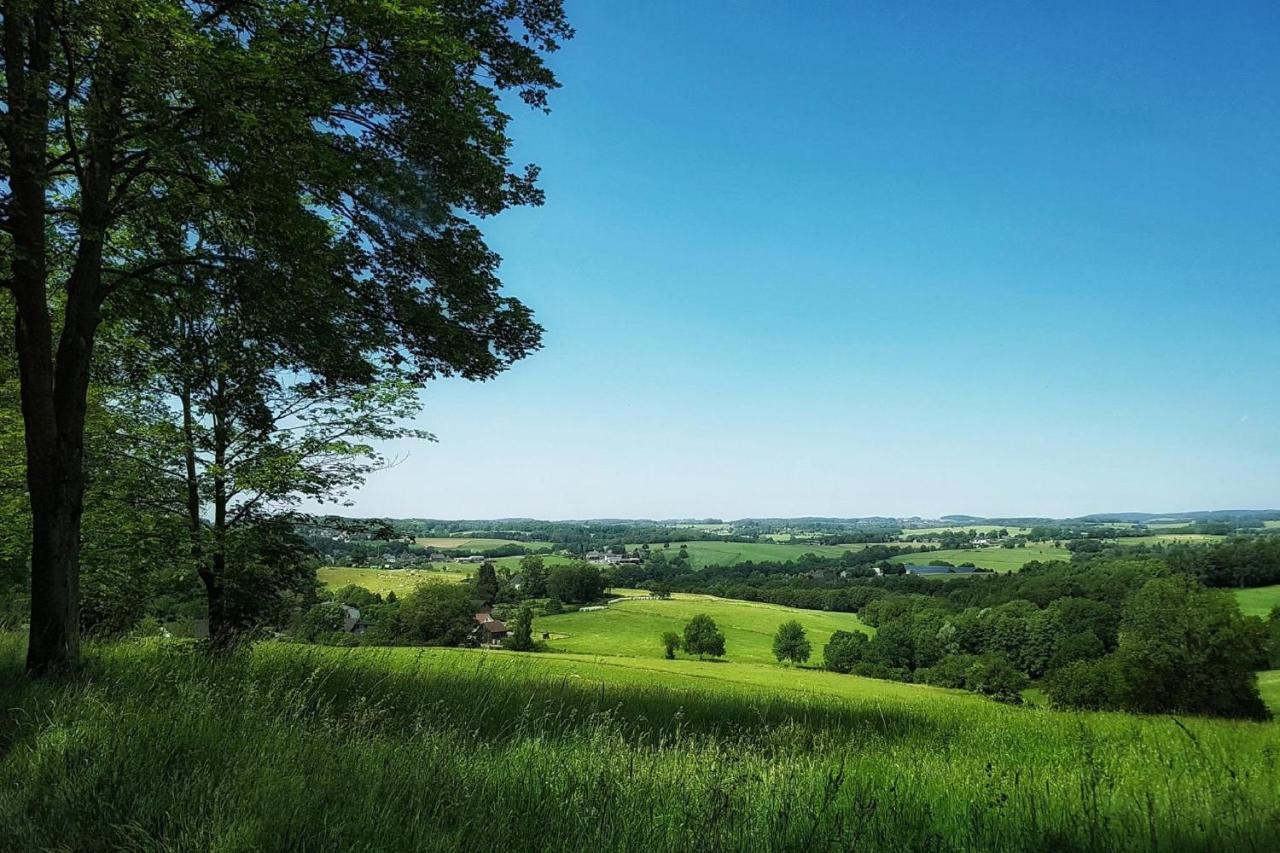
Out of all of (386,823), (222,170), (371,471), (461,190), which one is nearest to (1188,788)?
(386,823)

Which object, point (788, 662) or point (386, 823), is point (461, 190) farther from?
point (788, 662)

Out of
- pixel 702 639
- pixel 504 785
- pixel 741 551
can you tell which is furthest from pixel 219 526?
pixel 741 551

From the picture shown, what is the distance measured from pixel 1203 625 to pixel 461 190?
50661mm

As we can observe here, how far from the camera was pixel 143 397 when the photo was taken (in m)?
12.2

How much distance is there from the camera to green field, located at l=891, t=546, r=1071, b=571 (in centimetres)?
13250

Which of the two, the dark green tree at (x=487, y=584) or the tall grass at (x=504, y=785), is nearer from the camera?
the tall grass at (x=504, y=785)

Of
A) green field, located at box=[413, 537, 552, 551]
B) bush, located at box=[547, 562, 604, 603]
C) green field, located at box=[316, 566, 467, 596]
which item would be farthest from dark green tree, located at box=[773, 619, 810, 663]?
green field, located at box=[316, 566, 467, 596]

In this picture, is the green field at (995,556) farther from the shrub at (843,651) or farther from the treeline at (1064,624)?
the shrub at (843,651)

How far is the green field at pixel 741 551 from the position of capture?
159875 millimetres

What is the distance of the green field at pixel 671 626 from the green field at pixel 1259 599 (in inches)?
1600

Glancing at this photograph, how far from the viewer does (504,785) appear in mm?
3820

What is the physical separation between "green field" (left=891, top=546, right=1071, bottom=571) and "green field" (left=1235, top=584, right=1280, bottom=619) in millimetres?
44606

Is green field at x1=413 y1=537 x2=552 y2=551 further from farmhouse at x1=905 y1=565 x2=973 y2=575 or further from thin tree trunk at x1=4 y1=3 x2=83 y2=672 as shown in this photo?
thin tree trunk at x1=4 y1=3 x2=83 y2=672

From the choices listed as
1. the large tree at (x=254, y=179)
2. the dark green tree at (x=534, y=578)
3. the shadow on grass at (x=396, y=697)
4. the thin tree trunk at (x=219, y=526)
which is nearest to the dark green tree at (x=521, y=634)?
the dark green tree at (x=534, y=578)
